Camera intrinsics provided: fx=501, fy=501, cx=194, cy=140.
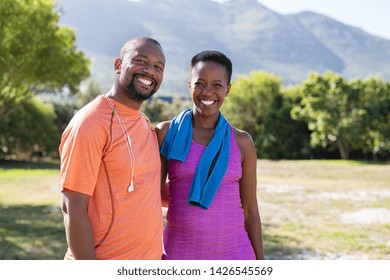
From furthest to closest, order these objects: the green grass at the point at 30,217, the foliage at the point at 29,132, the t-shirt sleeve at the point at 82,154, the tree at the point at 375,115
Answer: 1. the tree at the point at 375,115
2. the foliage at the point at 29,132
3. the green grass at the point at 30,217
4. the t-shirt sleeve at the point at 82,154

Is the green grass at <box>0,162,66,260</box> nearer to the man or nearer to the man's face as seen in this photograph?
the man

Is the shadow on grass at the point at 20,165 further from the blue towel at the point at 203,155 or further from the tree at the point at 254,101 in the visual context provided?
the blue towel at the point at 203,155

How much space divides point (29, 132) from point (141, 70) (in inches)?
961

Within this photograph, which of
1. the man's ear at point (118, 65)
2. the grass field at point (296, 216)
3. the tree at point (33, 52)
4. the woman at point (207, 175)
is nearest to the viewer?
the man's ear at point (118, 65)

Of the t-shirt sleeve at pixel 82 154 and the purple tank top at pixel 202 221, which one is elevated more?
the t-shirt sleeve at pixel 82 154

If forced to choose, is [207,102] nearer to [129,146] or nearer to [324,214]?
[129,146]

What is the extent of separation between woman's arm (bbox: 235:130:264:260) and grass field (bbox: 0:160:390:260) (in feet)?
13.0

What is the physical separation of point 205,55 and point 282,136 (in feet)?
93.6

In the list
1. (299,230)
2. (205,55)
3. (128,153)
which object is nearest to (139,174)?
(128,153)

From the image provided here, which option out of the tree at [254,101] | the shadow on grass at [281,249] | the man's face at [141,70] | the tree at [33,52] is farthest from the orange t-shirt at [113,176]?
the tree at [254,101]

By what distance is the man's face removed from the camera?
7.84ft

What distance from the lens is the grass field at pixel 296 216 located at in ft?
23.1

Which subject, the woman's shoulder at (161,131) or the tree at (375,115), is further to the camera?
the tree at (375,115)

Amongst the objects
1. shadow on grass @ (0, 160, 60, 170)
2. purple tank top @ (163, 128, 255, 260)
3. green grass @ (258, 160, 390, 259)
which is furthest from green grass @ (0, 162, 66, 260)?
purple tank top @ (163, 128, 255, 260)
